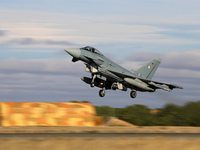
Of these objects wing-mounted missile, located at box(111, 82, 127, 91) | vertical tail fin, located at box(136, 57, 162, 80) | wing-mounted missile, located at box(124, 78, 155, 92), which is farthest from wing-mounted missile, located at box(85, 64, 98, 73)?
vertical tail fin, located at box(136, 57, 162, 80)

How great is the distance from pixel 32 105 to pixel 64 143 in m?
10.8

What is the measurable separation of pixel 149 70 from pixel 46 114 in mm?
18842

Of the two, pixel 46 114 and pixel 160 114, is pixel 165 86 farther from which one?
pixel 46 114

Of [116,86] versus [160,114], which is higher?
[116,86]

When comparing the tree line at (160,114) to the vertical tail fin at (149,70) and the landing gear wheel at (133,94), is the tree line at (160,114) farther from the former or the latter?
the vertical tail fin at (149,70)

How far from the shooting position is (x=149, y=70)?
142ft

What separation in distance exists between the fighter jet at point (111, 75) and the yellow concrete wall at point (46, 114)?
22.3 feet

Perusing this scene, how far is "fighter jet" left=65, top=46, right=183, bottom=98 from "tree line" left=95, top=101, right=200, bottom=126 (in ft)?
6.88

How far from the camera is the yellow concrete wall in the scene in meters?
27.4

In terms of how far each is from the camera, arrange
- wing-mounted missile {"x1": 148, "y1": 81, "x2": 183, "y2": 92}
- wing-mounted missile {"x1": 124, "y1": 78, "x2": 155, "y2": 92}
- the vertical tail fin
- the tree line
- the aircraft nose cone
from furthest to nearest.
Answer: the vertical tail fin
wing-mounted missile {"x1": 148, "y1": 81, "x2": 183, "y2": 92}
wing-mounted missile {"x1": 124, "y1": 78, "x2": 155, "y2": 92}
the tree line
the aircraft nose cone

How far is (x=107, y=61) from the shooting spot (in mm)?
37625

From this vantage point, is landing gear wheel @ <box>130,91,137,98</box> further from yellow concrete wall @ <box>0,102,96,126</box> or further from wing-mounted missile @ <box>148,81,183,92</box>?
yellow concrete wall @ <box>0,102,96,126</box>

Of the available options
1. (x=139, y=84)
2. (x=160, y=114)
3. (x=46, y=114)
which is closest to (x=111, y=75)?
(x=139, y=84)

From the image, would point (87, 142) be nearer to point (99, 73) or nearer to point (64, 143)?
point (64, 143)
